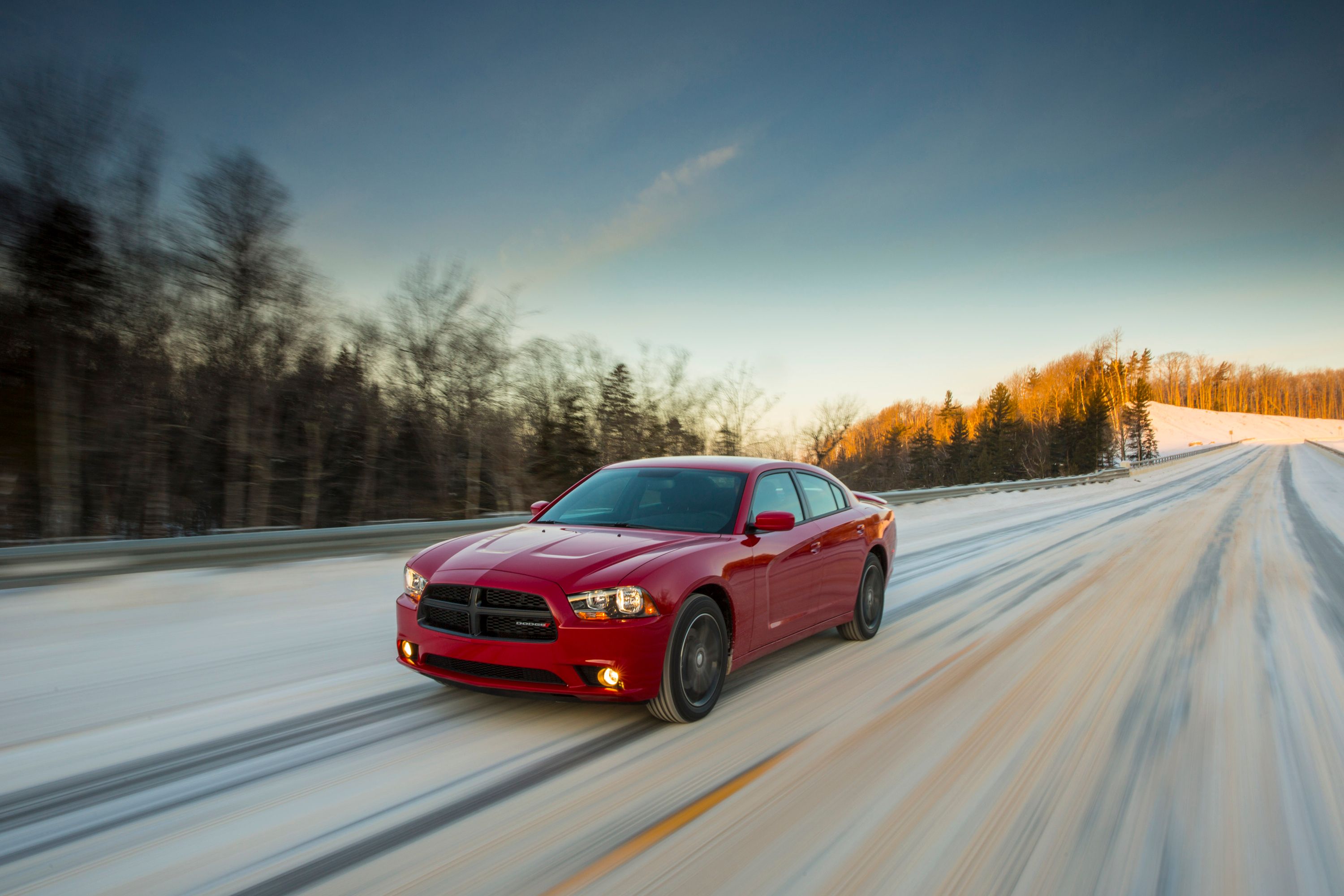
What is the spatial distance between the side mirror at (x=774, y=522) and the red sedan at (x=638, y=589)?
0.01m

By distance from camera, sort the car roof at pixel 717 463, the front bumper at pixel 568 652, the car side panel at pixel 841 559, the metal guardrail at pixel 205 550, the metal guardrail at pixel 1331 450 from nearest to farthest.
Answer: the front bumper at pixel 568 652
the car roof at pixel 717 463
the car side panel at pixel 841 559
the metal guardrail at pixel 205 550
the metal guardrail at pixel 1331 450

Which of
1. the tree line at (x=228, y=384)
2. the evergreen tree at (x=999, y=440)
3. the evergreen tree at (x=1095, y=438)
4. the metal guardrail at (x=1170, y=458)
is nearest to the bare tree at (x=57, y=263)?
the tree line at (x=228, y=384)

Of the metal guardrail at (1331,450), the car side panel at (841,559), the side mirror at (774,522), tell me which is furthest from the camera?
the metal guardrail at (1331,450)

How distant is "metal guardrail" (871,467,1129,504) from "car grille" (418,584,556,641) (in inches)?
371

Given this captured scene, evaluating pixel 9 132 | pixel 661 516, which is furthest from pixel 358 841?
pixel 9 132

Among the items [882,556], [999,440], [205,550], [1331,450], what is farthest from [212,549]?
[999,440]

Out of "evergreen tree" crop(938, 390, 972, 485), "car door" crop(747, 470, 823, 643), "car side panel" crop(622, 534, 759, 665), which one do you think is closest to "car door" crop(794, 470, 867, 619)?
"car door" crop(747, 470, 823, 643)

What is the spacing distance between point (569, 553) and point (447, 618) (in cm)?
74

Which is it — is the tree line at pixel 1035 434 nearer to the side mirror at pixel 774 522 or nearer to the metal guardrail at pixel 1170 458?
the metal guardrail at pixel 1170 458

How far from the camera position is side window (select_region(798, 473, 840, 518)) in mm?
6234

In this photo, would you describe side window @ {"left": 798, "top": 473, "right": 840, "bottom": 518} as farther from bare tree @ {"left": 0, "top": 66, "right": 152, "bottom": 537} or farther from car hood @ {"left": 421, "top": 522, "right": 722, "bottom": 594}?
bare tree @ {"left": 0, "top": 66, "right": 152, "bottom": 537}

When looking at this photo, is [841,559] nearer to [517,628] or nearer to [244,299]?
[517,628]

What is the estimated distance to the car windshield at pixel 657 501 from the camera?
206 inches

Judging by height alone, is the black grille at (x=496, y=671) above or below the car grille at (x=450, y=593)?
below
